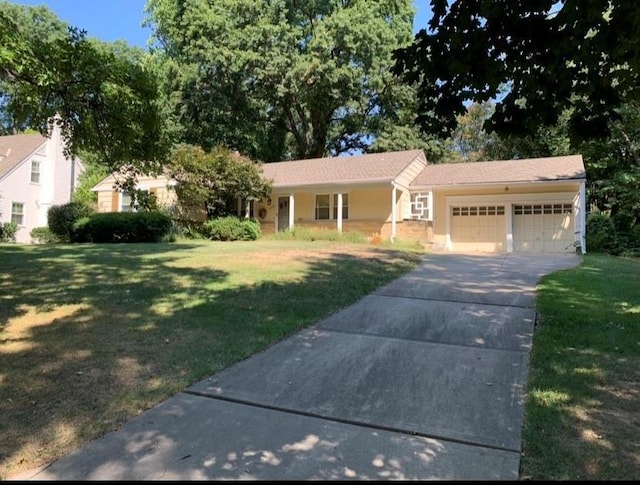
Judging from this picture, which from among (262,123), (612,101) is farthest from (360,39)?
(612,101)

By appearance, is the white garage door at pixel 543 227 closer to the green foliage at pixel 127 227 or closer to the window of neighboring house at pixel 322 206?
the window of neighboring house at pixel 322 206

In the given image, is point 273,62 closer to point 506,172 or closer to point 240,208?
point 240,208

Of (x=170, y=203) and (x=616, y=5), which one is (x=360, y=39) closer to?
(x=170, y=203)

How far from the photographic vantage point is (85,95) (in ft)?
28.5

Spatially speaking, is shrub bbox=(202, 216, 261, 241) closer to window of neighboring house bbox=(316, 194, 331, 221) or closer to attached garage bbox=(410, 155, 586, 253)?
window of neighboring house bbox=(316, 194, 331, 221)

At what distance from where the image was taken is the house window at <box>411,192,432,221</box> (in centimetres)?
2272

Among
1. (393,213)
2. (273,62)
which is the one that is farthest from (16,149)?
(393,213)

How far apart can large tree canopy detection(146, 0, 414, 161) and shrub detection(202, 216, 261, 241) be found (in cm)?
918

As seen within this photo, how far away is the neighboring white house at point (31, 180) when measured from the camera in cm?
2778

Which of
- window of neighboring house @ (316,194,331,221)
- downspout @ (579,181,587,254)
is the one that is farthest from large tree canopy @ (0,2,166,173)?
downspout @ (579,181,587,254)

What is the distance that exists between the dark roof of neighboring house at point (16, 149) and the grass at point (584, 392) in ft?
92.8

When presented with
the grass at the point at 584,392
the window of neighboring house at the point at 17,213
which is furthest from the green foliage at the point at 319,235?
the window of neighboring house at the point at 17,213

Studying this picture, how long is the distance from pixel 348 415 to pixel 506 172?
19.5m

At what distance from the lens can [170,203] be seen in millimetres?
24703
